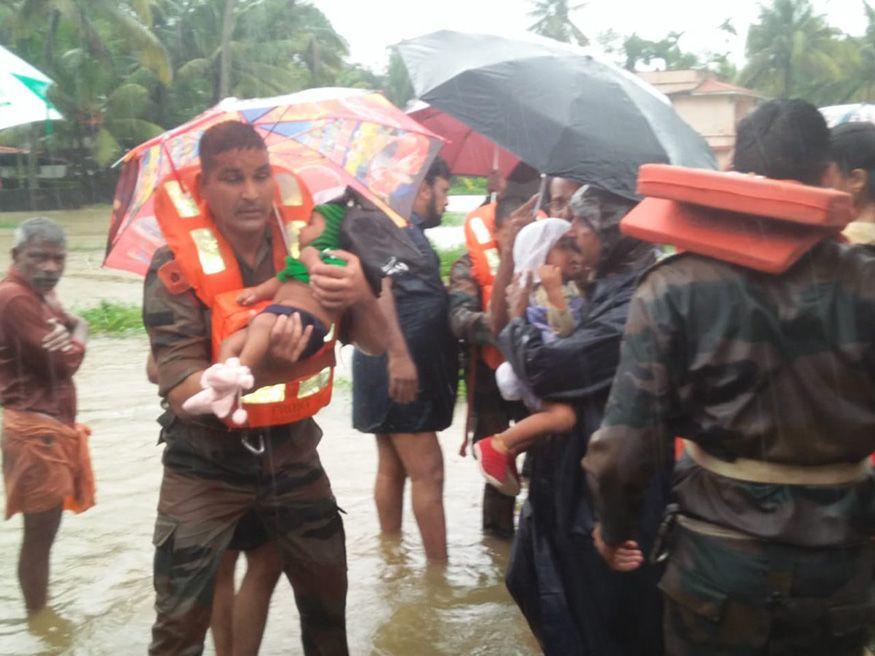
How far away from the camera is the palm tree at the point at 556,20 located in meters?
65.4

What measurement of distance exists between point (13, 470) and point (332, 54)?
5911cm

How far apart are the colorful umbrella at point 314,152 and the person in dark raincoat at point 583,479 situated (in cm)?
65

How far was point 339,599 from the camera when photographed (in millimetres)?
3855

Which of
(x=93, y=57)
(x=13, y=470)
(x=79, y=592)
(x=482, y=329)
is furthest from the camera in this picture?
(x=93, y=57)

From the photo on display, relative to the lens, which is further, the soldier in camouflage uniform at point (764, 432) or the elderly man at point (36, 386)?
the elderly man at point (36, 386)

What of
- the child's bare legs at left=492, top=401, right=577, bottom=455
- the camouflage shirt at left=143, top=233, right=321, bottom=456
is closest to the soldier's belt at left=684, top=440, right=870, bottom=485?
the child's bare legs at left=492, top=401, right=577, bottom=455

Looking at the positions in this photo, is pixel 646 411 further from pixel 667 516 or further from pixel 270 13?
pixel 270 13

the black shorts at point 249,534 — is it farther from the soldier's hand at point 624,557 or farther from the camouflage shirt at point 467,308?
the camouflage shirt at point 467,308

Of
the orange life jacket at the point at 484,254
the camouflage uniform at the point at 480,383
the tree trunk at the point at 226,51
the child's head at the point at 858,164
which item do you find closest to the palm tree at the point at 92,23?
the tree trunk at the point at 226,51

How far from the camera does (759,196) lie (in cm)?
249

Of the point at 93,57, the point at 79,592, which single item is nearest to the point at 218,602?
the point at 79,592

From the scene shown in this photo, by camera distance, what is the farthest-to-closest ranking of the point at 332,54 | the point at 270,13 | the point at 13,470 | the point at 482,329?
the point at 332,54 → the point at 270,13 → the point at 482,329 → the point at 13,470

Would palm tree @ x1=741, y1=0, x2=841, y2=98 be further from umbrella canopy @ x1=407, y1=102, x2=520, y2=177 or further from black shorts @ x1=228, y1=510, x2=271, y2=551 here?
black shorts @ x1=228, y1=510, x2=271, y2=551

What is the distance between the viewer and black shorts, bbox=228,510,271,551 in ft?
12.7
